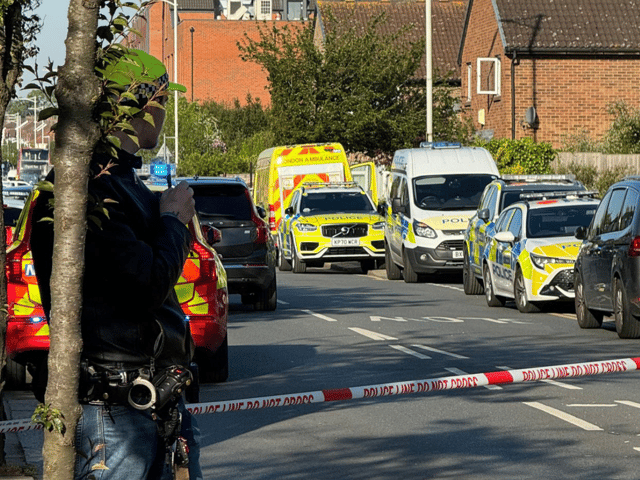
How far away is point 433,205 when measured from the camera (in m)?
25.2

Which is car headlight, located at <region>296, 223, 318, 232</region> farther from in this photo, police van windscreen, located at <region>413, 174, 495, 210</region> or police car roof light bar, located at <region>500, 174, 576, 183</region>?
police car roof light bar, located at <region>500, 174, 576, 183</region>

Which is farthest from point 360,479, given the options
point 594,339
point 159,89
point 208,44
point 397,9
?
point 208,44

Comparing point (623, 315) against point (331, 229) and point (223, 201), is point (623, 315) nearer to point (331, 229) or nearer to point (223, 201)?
point (223, 201)

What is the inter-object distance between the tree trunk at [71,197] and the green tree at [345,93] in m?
39.3

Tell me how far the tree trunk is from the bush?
32.8 metres

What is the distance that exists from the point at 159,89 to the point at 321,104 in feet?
130

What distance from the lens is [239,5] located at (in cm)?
11531

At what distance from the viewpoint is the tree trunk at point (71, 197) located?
3.46 meters

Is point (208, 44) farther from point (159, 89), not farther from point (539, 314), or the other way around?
point (159, 89)

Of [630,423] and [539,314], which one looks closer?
[630,423]

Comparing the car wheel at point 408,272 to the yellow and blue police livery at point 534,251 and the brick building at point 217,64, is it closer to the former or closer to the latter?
the yellow and blue police livery at point 534,251

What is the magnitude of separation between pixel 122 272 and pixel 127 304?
0.14 m

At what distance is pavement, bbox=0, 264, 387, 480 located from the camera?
7.41 metres

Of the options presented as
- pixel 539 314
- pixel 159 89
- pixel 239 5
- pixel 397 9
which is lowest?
pixel 539 314
